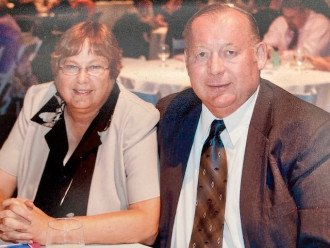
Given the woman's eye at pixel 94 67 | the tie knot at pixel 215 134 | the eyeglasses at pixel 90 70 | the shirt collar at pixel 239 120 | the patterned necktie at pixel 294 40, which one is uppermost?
the patterned necktie at pixel 294 40

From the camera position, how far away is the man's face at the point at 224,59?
1906mm

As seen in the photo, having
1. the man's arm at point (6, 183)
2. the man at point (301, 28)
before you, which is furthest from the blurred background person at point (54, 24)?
the man at point (301, 28)

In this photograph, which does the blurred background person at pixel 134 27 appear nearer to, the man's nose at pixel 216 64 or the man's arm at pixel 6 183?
the man's nose at pixel 216 64

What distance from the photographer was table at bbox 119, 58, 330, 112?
2.23 meters

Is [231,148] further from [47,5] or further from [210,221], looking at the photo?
[47,5]

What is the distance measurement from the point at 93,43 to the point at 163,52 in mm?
320

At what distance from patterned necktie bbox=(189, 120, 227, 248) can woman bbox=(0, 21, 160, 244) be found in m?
0.18

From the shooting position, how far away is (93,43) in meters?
2.12

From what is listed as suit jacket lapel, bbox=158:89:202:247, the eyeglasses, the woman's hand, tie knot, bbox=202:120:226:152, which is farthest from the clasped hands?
tie knot, bbox=202:120:226:152

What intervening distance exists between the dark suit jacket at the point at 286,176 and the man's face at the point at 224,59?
10cm

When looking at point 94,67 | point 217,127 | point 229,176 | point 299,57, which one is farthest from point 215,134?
point 299,57

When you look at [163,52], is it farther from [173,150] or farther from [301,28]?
[301,28]

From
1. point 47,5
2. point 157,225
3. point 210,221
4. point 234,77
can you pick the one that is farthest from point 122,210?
point 47,5

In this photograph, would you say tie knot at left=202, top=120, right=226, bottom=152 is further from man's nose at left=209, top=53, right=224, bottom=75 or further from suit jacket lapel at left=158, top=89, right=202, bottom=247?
man's nose at left=209, top=53, right=224, bottom=75
